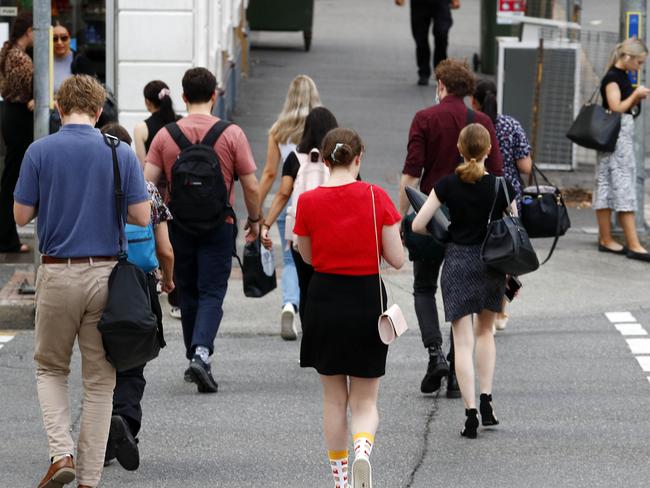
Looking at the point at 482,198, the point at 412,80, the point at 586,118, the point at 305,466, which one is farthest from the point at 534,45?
the point at 305,466

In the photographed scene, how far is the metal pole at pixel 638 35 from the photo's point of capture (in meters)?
12.6

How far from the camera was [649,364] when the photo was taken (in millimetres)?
8961

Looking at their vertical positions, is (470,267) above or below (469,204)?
below

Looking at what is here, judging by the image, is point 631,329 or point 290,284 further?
point 631,329

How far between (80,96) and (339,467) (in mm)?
1924

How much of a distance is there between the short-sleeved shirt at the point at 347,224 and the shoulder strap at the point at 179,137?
6.31 feet

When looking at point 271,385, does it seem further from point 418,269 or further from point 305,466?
point 305,466

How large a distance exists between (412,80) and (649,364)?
43.3 feet

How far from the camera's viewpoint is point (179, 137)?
796 cm

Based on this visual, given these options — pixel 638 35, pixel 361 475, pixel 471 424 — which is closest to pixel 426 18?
pixel 638 35

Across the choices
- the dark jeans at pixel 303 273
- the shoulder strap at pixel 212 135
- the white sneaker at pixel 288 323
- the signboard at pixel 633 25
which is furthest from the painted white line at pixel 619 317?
the shoulder strap at pixel 212 135

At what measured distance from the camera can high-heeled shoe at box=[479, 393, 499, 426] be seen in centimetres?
743

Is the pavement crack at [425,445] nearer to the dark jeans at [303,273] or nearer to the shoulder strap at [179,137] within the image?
the dark jeans at [303,273]

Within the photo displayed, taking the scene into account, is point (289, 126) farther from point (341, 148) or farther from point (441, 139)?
point (341, 148)
